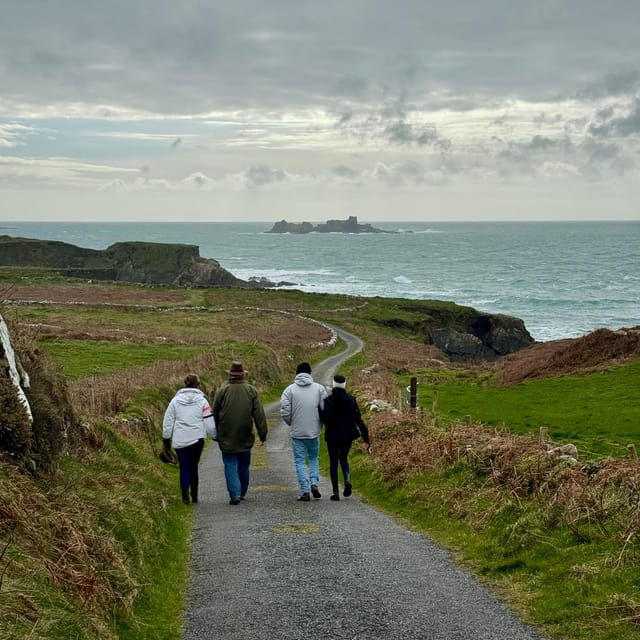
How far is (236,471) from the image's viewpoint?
16.1 metres

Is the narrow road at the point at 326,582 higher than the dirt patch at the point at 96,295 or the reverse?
the reverse

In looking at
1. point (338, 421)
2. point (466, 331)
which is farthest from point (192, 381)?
point (466, 331)

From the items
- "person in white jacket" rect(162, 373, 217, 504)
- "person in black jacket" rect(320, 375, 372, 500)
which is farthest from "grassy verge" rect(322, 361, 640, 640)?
"person in white jacket" rect(162, 373, 217, 504)

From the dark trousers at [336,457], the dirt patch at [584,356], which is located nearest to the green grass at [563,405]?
the dirt patch at [584,356]

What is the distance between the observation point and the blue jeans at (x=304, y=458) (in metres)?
15.9

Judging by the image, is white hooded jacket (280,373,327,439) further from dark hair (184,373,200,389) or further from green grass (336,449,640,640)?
green grass (336,449,640,640)

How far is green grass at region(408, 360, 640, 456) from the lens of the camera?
25391 mm

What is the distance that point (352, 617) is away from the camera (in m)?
8.98

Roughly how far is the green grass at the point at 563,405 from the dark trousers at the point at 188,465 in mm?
10363

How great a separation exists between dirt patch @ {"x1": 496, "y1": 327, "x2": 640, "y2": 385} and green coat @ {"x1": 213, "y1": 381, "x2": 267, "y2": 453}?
1184 inches

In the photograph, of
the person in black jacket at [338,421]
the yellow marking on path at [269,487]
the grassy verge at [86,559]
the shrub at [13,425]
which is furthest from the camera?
the yellow marking on path at [269,487]

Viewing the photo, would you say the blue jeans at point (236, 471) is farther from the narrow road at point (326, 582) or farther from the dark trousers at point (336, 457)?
the dark trousers at point (336, 457)

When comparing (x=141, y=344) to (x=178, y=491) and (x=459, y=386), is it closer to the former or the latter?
(x=459, y=386)

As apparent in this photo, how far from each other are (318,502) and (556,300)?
131182 millimetres
